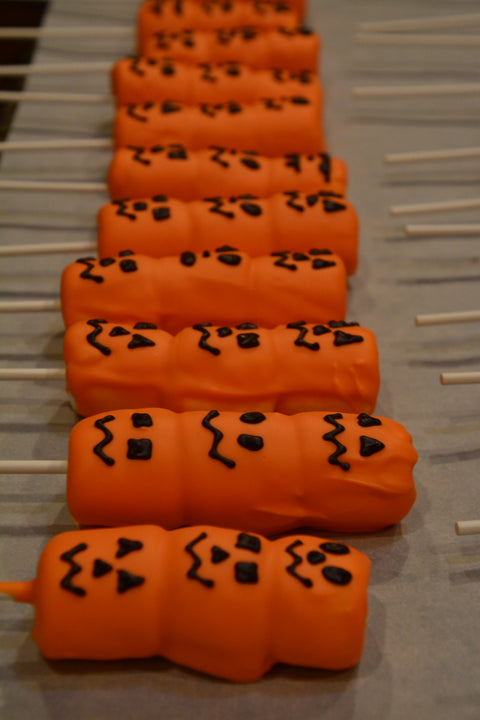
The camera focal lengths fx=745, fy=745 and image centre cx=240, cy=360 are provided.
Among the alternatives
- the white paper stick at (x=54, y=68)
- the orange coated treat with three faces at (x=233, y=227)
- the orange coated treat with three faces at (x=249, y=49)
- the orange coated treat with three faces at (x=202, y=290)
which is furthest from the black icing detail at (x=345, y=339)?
the white paper stick at (x=54, y=68)

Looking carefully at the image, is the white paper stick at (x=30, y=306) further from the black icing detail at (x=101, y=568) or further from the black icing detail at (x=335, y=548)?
the black icing detail at (x=335, y=548)

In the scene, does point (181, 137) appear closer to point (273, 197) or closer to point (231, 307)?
point (273, 197)

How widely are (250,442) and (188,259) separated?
2.32ft

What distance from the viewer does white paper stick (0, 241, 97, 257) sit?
2665 mm

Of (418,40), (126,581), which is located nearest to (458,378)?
(126,581)

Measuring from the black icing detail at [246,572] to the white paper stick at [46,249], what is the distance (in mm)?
1423

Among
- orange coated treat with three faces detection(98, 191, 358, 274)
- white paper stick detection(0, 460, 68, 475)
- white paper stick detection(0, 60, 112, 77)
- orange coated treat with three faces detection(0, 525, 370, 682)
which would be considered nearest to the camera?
orange coated treat with three faces detection(0, 525, 370, 682)

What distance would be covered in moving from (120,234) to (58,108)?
1.38 m

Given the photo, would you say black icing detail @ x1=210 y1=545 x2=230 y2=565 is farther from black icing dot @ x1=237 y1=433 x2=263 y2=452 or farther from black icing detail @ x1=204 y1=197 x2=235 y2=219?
black icing detail @ x1=204 y1=197 x2=235 y2=219

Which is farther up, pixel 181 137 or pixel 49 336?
pixel 181 137

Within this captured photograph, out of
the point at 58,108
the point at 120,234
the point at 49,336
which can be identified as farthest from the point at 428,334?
the point at 58,108

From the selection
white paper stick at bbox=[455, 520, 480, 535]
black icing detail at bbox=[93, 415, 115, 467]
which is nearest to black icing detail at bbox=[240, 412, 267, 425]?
black icing detail at bbox=[93, 415, 115, 467]

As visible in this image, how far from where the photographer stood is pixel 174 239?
2508 millimetres

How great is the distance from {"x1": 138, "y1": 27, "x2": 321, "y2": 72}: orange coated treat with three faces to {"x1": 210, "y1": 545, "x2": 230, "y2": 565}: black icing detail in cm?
241
